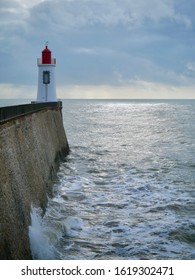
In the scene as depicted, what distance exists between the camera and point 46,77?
1117 inches

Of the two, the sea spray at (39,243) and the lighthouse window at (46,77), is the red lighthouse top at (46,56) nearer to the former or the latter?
the lighthouse window at (46,77)

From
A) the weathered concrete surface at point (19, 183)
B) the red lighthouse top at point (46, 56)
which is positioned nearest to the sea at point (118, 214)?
the weathered concrete surface at point (19, 183)

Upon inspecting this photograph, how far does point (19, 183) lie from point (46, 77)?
20.5 metres

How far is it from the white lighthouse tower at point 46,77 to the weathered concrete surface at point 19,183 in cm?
1553

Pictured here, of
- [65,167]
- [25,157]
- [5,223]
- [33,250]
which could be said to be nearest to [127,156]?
[65,167]

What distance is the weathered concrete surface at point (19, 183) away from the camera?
7.07m

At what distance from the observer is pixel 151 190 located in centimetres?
1486

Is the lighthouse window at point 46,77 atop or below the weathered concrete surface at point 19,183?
atop

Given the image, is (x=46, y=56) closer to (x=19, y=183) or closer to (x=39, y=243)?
(x=19, y=183)

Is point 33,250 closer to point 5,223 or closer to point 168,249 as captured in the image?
point 5,223

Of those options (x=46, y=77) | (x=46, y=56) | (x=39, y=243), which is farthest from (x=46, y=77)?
(x=39, y=243)

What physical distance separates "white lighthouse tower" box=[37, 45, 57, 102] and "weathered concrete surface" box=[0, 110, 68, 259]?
15530mm

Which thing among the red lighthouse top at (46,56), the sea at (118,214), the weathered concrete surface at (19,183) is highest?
the red lighthouse top at (46,56)

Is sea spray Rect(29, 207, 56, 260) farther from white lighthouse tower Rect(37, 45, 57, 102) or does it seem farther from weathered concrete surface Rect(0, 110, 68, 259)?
white lighthouse tower Rect(37, 45, 57, 102)
